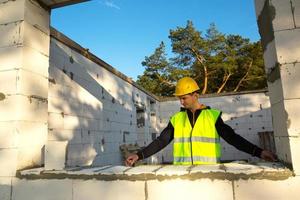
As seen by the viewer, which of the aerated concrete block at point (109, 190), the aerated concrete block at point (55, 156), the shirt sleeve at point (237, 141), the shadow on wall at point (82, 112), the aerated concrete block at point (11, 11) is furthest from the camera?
the shadow on wall at point (82, 112)

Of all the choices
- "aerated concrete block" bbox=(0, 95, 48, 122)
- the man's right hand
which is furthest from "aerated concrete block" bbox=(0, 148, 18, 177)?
the man's right hand

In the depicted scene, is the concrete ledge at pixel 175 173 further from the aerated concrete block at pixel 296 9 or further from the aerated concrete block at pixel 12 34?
the aerated concrete block at pixel 12 34

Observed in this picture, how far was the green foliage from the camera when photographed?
21438mm

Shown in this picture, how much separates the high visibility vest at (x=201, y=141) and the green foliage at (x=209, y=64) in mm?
18891

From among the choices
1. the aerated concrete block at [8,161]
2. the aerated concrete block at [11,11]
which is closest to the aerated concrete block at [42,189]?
the aerated concrete block at [8,161]

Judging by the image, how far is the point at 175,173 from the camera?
2033mm

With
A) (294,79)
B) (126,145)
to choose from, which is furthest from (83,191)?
(126,145)

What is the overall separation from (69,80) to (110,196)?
3.77m

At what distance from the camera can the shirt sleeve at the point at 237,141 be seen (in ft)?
7.47

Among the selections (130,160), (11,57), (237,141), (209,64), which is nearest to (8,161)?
(11,57)

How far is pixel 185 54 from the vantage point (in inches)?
947

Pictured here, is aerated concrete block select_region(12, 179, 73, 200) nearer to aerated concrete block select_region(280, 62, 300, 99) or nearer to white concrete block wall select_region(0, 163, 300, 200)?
white concrete block wall select_region(0, 163, 300, 200)

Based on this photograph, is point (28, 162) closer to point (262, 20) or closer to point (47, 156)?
point (47, 156)

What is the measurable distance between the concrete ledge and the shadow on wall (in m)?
2.52
